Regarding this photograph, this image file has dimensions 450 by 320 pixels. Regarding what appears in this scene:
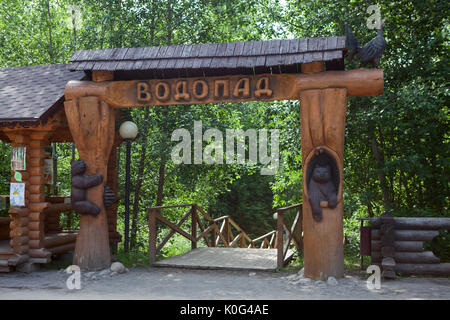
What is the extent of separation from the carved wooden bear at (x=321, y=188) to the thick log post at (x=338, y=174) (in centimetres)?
3

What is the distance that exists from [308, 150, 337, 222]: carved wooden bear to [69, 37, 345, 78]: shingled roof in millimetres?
1519

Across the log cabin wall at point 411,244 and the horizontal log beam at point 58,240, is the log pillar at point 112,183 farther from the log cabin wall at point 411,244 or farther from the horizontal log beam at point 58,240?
the log cabin wall at point 411,244

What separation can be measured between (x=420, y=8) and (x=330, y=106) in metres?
4.00

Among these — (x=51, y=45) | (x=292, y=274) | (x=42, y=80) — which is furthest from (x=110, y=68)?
(x=51, y=45)

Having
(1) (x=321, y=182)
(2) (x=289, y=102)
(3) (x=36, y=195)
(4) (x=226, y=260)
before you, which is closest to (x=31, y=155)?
(3) (x=36, y=195)

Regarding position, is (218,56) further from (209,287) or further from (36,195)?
(36,195)

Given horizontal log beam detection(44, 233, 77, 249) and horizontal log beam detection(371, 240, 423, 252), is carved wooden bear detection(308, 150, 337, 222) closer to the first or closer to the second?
horizontal log beam detection(371, 240, 423, 252)

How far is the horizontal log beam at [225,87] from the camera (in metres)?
6.59

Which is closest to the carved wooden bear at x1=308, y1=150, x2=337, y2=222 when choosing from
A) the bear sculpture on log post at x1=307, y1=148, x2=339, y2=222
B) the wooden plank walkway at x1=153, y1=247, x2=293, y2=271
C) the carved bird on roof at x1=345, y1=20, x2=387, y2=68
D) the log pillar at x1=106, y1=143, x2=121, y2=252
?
the bear sculpture on log post at x1=307, y1=148, x2=339, y2=222

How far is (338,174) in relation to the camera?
21.7 feet

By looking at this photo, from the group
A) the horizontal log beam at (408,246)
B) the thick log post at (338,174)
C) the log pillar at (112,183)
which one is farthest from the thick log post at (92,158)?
the horizontal log beam at (408,246)

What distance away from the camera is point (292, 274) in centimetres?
722

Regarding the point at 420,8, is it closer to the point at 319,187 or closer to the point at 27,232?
the point at 319,187

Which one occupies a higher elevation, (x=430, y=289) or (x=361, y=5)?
(x=361, y=5)
